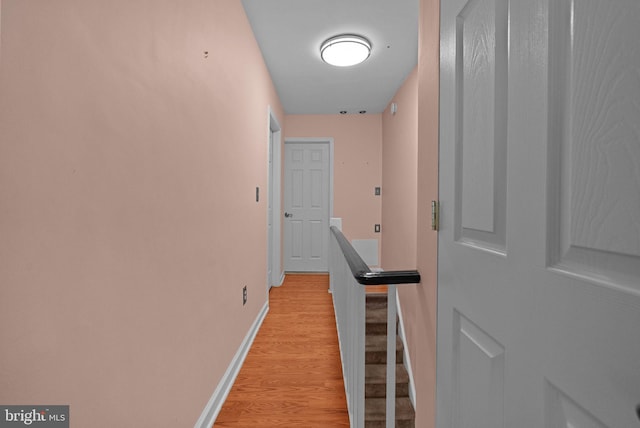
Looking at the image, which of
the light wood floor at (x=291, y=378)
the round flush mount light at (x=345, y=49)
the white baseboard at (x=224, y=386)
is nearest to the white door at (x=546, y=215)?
the light wood floor at (x=291, y=378)

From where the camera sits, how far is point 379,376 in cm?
253

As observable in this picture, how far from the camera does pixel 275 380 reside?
190cm

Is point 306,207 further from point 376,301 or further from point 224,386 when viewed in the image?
point 224,386

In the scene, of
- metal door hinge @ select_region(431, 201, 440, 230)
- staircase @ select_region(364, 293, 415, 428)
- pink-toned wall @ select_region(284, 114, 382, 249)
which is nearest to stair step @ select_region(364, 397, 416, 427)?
staircase @ select_region(364, 293, 415, 428)

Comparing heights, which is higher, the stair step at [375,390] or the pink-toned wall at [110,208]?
the pink-toned wall at [110,208]

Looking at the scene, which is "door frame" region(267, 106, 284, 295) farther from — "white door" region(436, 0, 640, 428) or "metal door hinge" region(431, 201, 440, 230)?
"white door" region(436, 0, 640, 428)

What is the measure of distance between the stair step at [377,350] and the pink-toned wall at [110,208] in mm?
1463

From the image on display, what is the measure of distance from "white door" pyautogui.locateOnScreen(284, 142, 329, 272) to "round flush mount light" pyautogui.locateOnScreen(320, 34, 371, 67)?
198 centimetres

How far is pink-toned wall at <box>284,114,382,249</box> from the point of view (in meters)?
4.55

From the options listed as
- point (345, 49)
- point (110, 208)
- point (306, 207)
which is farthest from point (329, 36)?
point (306, 207)

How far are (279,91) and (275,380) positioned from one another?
319 cm

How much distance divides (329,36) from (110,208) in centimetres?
230

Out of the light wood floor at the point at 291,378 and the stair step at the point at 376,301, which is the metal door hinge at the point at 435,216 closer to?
the light wood floor at the point at 291,378

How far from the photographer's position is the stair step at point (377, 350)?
103 inches
